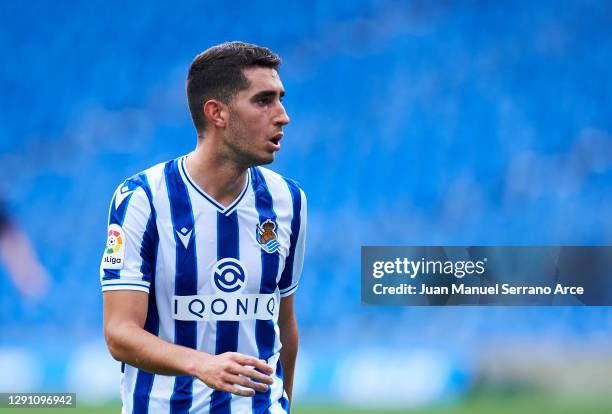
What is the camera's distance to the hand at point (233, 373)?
8.95 ft

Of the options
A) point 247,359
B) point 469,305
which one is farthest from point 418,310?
point 247,359

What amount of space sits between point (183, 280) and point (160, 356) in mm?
369

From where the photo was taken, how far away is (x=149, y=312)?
3275mm

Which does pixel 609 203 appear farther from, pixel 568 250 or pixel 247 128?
pixel 247 128

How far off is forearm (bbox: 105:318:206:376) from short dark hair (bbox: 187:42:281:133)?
2.45ft

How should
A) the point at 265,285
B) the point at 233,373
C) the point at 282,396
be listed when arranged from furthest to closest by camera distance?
the point at 282,396
the point at 265,285
the point at 233,373

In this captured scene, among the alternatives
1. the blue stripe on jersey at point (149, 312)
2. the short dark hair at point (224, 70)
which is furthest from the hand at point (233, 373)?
the short dark hair at point (224, 70)

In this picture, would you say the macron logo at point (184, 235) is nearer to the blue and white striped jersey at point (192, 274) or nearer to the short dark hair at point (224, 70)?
the blue and white striped jersey at point (192, 274)

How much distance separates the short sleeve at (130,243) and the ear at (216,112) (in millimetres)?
319

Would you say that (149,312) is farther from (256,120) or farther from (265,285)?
(256,120)

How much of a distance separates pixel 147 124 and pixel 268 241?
177 inches

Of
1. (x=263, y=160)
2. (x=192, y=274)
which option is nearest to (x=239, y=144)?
(x=263, y=160)

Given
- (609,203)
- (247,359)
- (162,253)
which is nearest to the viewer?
(247,359)

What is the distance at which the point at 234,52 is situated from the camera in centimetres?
333
